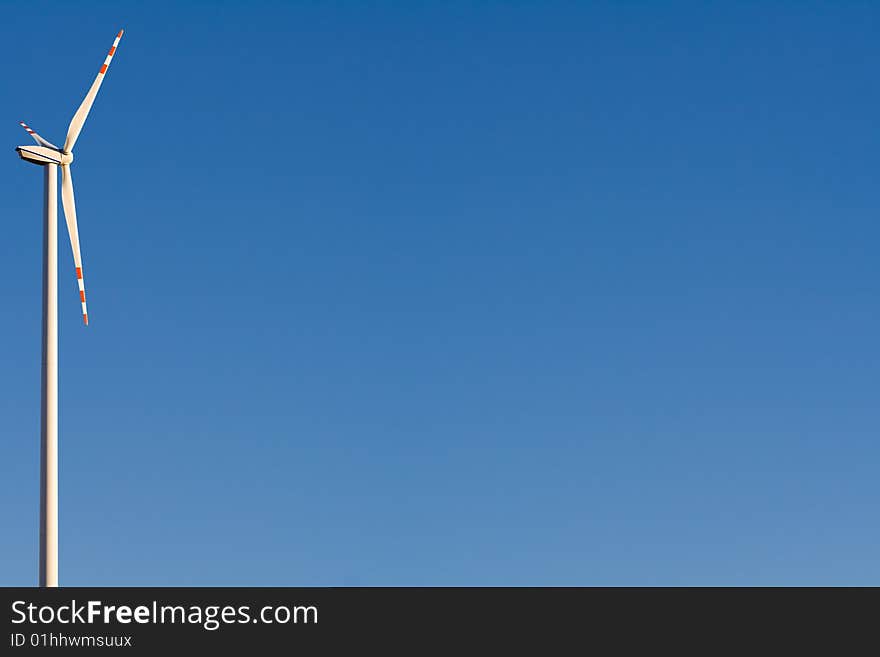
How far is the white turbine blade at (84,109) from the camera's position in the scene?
190 feet

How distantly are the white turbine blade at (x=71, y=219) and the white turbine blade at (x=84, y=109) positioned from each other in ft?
3.74

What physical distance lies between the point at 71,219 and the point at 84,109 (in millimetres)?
4967

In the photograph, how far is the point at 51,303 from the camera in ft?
172

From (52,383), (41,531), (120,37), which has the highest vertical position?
(120,37)
